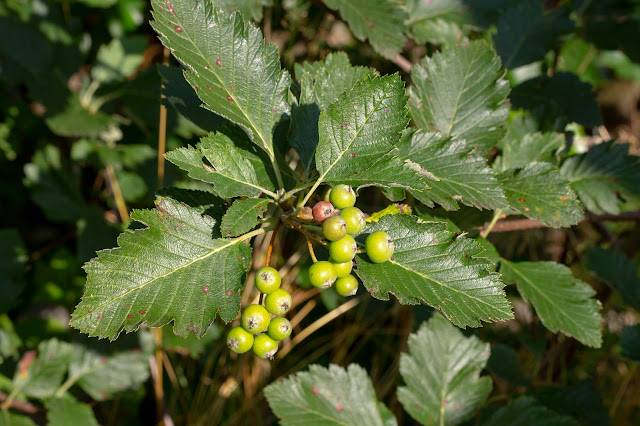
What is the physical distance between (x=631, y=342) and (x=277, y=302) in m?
1.57

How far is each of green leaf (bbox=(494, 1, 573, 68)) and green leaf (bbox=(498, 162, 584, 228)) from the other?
2.35 ft

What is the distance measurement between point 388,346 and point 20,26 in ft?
8.94

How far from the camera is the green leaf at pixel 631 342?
6.51 ft

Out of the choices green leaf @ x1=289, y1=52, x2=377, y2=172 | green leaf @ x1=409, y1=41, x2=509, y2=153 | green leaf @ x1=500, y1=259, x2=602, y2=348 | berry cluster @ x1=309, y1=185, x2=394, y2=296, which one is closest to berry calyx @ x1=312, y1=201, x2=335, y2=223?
berry cluster @ x1=309, y1=185, x2=394, y2=296

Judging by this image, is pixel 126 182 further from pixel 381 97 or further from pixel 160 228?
pixel 381 97

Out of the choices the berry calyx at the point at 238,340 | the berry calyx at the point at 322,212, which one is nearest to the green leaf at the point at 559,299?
the berry calyx at the point at 322,212

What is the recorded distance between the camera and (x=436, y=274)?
121 centimetres

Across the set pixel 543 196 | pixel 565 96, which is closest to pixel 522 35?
pixel 565 96

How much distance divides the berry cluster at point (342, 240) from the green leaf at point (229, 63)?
0.77 ft

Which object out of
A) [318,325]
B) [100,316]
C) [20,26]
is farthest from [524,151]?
[20,26]

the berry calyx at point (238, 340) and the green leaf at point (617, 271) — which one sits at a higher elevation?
the berry calyx at point (238, 340)

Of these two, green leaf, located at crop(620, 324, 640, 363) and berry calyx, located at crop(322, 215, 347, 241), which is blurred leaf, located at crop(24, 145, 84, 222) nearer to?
berry calyx, located at crop(322, 215, 347, 241)

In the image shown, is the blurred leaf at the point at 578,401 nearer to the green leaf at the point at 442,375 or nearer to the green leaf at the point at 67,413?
the green leaf at the point at 442,375

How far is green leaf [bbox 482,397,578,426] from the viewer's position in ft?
5.97
